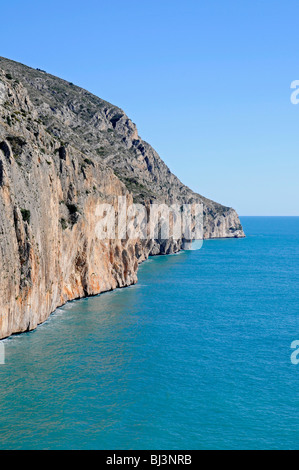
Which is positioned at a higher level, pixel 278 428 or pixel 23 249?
pixel 23 249

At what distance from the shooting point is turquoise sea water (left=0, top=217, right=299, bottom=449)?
32.3 metres

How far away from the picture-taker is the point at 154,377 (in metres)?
42.1

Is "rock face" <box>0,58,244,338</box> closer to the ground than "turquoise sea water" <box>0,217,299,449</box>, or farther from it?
farther from it

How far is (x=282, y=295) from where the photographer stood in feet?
267

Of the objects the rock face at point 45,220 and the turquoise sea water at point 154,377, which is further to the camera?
the rock face at point 45,220

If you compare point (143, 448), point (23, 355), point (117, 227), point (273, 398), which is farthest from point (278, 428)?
point (117, 227)

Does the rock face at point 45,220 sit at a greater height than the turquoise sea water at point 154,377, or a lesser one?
greater

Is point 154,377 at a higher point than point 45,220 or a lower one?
lower

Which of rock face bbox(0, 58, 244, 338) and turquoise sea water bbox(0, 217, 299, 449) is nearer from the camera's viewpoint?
turquoise sea water bbox(0, 217, 299, 449)

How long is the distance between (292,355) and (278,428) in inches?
643

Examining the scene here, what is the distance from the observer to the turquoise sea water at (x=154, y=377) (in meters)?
32.3

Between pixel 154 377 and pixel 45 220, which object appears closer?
pixel 154 377
